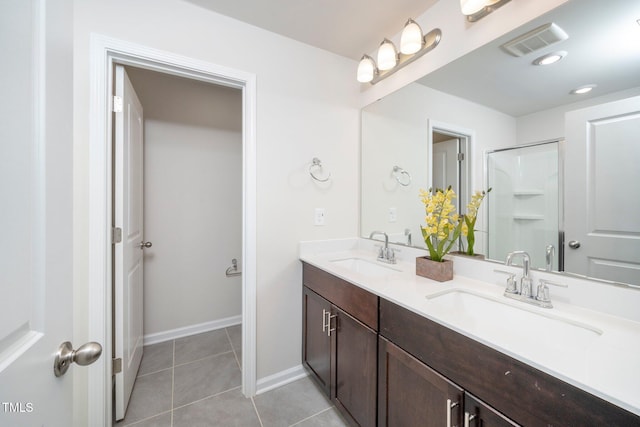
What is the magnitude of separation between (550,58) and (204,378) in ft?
8.74

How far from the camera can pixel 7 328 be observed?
0.36 meters

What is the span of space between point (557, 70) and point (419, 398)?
4.67 feet

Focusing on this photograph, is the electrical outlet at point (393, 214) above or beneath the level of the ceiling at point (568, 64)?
beneath

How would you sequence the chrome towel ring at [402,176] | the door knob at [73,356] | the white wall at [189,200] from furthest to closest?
the white wall at [189,200] → the chrome towel ring at [402,176] → the door knob at [73,356]

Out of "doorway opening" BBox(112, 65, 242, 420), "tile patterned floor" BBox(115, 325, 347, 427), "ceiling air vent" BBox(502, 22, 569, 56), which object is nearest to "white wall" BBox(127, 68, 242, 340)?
"doorway opening" BBox(112, 65, 242, 420)

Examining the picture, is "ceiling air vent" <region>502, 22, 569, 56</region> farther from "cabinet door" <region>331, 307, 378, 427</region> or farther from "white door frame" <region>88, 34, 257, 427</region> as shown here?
"white door frame" <region>88, 34, 257, 427</region>

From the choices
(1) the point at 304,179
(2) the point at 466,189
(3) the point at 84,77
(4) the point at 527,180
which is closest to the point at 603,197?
(4) the point at 527,180

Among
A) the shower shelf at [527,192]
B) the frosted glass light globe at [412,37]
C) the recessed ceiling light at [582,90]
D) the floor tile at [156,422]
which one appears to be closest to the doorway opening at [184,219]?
the floor tile at [156,422]

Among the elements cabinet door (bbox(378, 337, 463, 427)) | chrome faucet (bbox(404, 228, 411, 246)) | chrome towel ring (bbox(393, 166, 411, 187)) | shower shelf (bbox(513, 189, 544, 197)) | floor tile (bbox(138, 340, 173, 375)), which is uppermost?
chrome towel ring (bbox(393, 166, 411, 187))

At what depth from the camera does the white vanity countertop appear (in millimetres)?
548

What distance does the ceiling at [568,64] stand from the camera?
85cm

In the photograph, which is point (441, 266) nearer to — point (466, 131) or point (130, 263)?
point (466, 131)

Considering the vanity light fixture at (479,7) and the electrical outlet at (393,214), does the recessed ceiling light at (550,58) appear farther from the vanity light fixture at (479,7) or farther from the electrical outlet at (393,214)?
the electrical outlet at (393,214)

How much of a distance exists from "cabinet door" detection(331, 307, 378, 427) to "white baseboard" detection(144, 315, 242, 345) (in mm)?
1517
